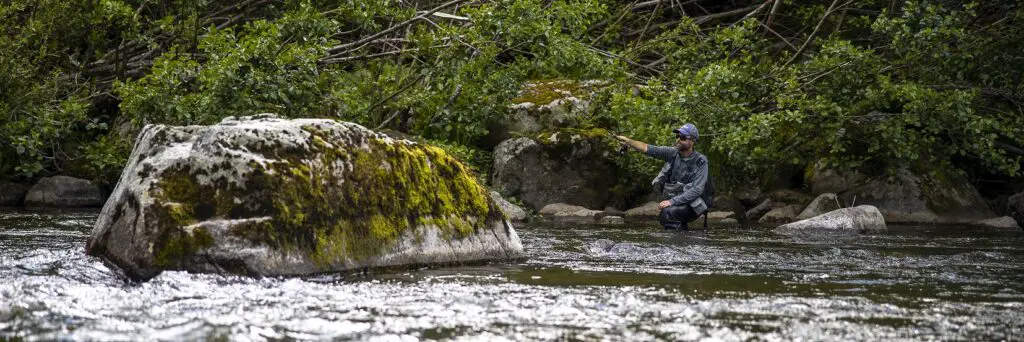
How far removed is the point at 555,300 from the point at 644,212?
1036cm

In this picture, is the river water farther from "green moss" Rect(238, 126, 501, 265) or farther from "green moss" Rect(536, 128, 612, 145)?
"green moss" Rect(536, 128, 612, 145)

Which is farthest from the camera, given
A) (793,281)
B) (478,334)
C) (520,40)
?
(520,40)

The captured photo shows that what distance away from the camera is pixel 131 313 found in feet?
19.1

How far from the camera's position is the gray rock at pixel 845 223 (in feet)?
46.0

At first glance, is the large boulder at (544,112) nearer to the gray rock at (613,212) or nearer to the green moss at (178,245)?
the gray rock at (613,212)

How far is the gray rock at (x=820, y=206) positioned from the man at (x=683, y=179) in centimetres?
269

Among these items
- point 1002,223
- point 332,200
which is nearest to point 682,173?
point 1002,223

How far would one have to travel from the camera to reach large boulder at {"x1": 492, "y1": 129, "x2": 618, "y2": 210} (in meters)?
17.5

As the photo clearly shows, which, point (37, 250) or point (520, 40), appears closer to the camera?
point (37, 250)

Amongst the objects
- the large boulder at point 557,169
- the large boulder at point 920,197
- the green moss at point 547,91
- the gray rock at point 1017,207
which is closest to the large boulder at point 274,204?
the large boulder at point 557,169

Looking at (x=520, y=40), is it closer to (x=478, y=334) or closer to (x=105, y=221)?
(x=105, y=221)

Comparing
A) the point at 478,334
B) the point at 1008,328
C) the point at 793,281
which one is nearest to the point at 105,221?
the point at 478,334

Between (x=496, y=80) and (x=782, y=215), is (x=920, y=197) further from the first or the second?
(x=496, y=80)

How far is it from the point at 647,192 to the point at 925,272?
31.3 ft
